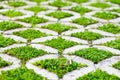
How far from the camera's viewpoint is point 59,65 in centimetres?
352

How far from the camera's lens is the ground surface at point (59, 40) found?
344cm

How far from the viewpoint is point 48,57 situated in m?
3.76

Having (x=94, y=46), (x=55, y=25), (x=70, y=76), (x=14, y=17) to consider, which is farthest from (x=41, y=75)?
(x=14, y=17)

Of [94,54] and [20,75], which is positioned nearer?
[20,75]

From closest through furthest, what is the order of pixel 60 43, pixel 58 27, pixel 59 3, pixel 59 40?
pixel 60 43 < pixel 59 40 < pixel 58 27 < pixel 59 3

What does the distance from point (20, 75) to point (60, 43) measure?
3.18 feet

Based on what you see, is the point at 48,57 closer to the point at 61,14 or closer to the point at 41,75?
the point at 41,75

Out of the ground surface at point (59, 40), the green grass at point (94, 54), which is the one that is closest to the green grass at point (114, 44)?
the ground surface at point (59, 40)

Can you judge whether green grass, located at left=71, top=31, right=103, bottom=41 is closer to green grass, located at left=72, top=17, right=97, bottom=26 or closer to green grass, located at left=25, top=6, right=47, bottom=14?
green grass, located at left=72, top=17, right=97, bottom=26

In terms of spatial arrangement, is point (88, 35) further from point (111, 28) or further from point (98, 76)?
point (98, 76)

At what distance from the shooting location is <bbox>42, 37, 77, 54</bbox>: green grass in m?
4.02

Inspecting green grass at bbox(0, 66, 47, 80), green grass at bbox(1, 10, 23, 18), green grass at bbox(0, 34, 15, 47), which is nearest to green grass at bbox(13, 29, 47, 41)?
green grass at bbox(0, 34, 15, 47)

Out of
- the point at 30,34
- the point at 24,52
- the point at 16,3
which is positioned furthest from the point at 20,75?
the point at 16,3

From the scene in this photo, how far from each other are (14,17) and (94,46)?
5.57 ft
